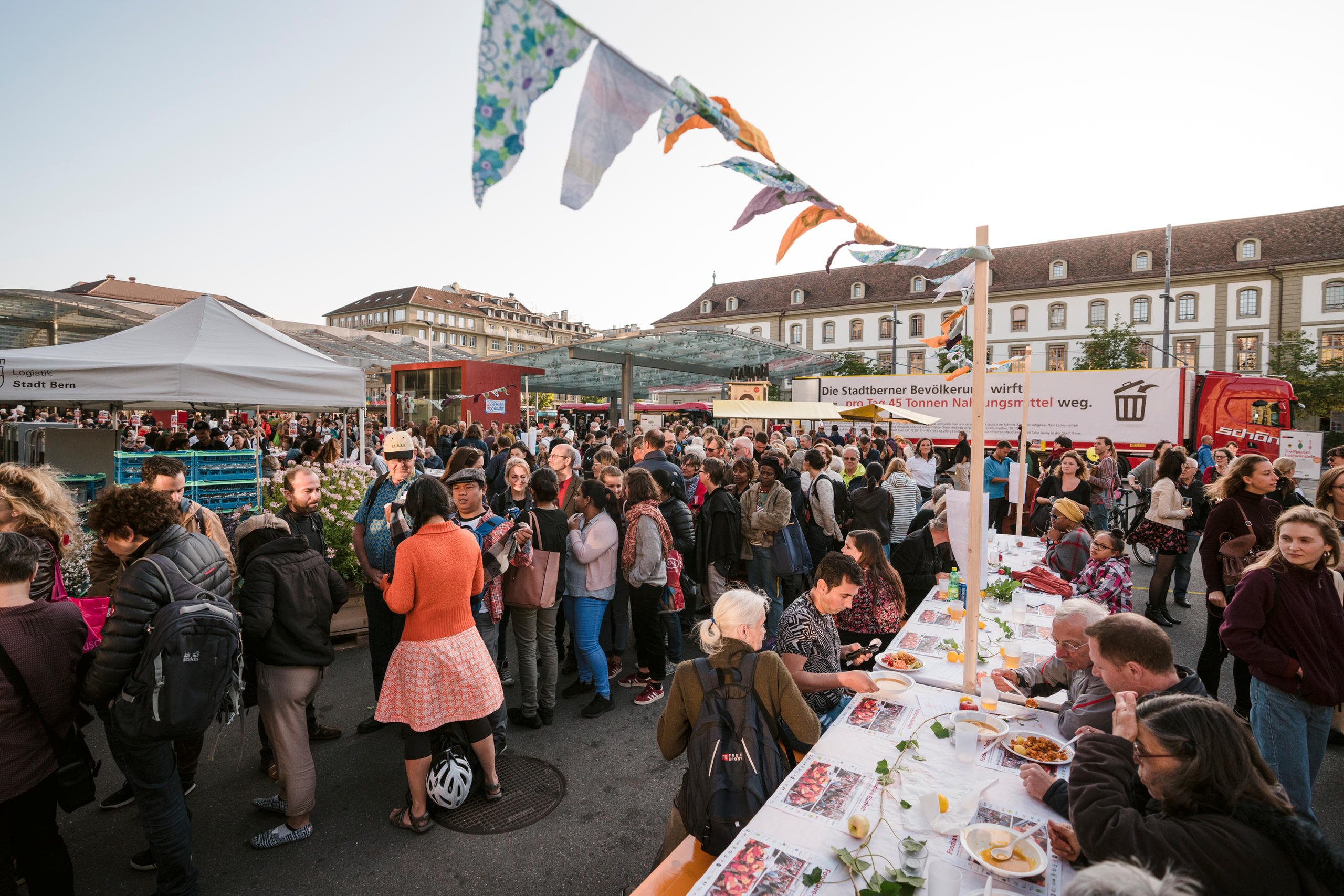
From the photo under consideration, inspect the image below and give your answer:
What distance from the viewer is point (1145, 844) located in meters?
1.59

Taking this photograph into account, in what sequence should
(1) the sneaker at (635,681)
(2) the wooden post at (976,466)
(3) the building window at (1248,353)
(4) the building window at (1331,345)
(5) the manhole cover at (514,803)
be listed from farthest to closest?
1. (3) the building window at (1248,353)
2. (4) the building window at (1331,345)
3. (1) the sneaker at (635,681)
4. (5) the manhole cover at (514,803)
5. (2) the wooden post at (976,466)

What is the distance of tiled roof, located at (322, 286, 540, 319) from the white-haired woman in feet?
301

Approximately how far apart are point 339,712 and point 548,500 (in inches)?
85.6

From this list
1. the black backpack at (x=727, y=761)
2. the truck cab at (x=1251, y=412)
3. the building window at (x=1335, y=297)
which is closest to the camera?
the black backpack at (x=727, y=761)

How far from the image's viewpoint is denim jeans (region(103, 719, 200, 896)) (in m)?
2.49

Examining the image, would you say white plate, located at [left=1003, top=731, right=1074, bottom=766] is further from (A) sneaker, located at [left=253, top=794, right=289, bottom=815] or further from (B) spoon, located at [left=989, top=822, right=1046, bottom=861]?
(A) sneaker, located at [left=253, top=794, right=289, bottom=815]

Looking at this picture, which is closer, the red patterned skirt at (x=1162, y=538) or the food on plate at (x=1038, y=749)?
the food on plate at (x=1038, y=749)

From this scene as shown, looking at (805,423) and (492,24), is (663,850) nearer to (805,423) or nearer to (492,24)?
(492,24)

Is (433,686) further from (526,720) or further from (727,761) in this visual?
(727,761)

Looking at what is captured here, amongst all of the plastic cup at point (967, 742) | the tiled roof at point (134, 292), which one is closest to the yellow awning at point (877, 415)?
the plastic cup at point (967, 742)

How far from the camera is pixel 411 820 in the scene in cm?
319

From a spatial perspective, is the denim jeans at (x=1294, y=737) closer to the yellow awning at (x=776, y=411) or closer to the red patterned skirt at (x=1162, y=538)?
the red patterned skirt at (x=1162, y=538)

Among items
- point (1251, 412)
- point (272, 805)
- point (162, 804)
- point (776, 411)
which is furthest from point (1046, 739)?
point (1251, 412)

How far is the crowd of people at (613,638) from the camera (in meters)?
1.74
